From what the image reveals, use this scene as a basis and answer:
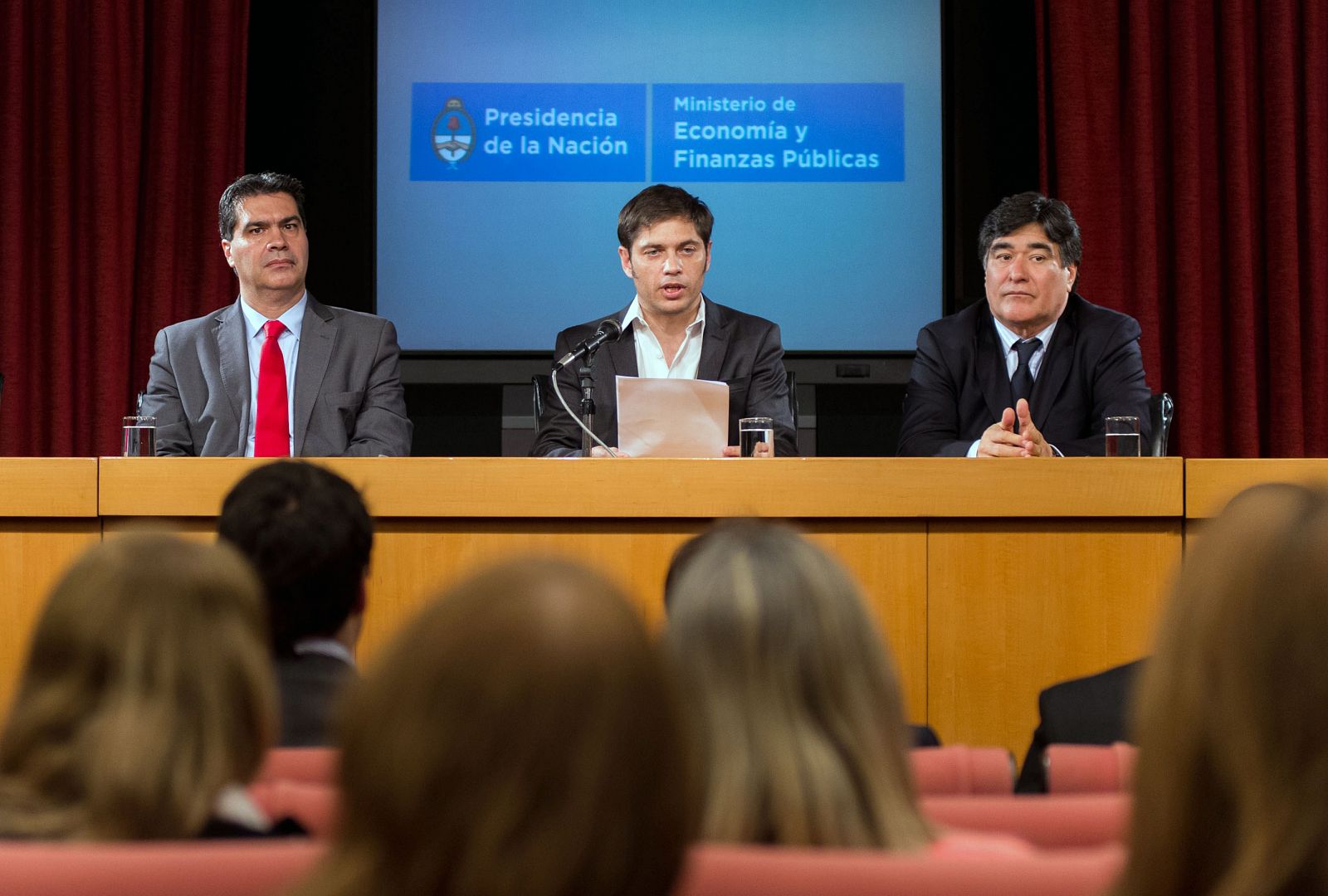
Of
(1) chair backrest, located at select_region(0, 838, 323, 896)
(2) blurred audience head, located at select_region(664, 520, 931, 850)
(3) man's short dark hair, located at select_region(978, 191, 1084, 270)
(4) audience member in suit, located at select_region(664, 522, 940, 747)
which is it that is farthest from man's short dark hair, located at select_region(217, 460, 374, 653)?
(3) man's short dark hair, located at select_region(978, 191, 1084, 270)

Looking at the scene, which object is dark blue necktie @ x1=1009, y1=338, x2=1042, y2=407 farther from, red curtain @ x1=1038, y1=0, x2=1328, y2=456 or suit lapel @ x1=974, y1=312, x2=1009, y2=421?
red curtain @ x1=1038, y1=0, x2=1328, y2=456

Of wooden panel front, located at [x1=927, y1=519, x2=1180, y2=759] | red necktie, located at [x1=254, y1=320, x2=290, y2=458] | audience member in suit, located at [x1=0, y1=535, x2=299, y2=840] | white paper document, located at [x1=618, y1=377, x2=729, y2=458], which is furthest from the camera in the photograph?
red necktie, located at [x1=254, y1=320, x2=290, y2=458]

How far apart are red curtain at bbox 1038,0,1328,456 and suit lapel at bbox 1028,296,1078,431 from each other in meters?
1.16

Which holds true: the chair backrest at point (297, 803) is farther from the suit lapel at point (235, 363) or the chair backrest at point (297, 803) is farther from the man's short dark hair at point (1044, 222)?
the man's short dark hair at point (1044, 222)

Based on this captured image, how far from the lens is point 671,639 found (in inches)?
42.5

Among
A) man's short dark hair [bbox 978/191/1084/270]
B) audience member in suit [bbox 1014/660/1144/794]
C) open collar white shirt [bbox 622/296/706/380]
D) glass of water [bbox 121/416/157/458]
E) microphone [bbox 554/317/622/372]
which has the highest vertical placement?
man's short dark hair [bbox 978/191/1084/270]

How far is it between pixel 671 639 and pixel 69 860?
0.45 m

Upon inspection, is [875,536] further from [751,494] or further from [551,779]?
[551,779]

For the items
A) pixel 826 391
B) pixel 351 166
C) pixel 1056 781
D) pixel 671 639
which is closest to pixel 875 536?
pixel 1056 781


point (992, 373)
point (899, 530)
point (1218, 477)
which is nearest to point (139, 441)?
point (899, 530)

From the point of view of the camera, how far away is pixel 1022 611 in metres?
2.66

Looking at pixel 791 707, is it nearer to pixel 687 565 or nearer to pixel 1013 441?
pixel 687 565

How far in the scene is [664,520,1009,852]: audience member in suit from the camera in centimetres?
101

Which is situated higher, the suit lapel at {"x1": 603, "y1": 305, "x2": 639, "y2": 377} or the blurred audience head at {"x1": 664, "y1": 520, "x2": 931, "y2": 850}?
the suit lapel at {"x1": 603, "y1": 305, "x2": 639, "y2": 377}
